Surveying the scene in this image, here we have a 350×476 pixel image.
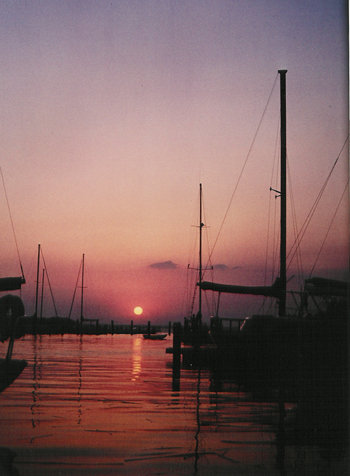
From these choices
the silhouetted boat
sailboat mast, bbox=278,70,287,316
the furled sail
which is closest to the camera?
the silhouetted boat

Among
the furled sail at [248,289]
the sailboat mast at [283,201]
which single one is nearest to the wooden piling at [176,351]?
the furled sail at [248,289]

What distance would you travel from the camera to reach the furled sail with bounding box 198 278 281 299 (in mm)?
16500

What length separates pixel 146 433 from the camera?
647 cm

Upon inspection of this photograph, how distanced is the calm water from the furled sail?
576 cm

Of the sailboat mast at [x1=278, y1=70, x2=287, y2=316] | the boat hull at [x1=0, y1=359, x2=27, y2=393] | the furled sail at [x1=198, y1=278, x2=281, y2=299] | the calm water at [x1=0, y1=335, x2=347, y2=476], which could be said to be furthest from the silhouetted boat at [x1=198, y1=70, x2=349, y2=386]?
the boat hull at [x1=0, y1=359, x2=27, y2=393]

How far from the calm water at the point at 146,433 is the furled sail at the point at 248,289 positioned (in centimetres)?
576

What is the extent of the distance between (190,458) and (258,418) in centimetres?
283

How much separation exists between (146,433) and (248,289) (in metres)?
11.1

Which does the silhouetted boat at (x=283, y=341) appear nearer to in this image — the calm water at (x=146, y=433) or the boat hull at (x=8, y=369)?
the calm water at (x=146, y=433)

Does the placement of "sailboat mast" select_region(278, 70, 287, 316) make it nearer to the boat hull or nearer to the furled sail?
the furled sail

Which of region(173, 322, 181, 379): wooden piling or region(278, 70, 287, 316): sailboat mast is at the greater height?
region(278, 70, 287, 316): sailboat mast

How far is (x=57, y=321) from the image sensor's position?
2660 inches

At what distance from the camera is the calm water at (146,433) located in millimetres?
4957

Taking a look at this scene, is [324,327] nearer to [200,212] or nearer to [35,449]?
[35,449]
